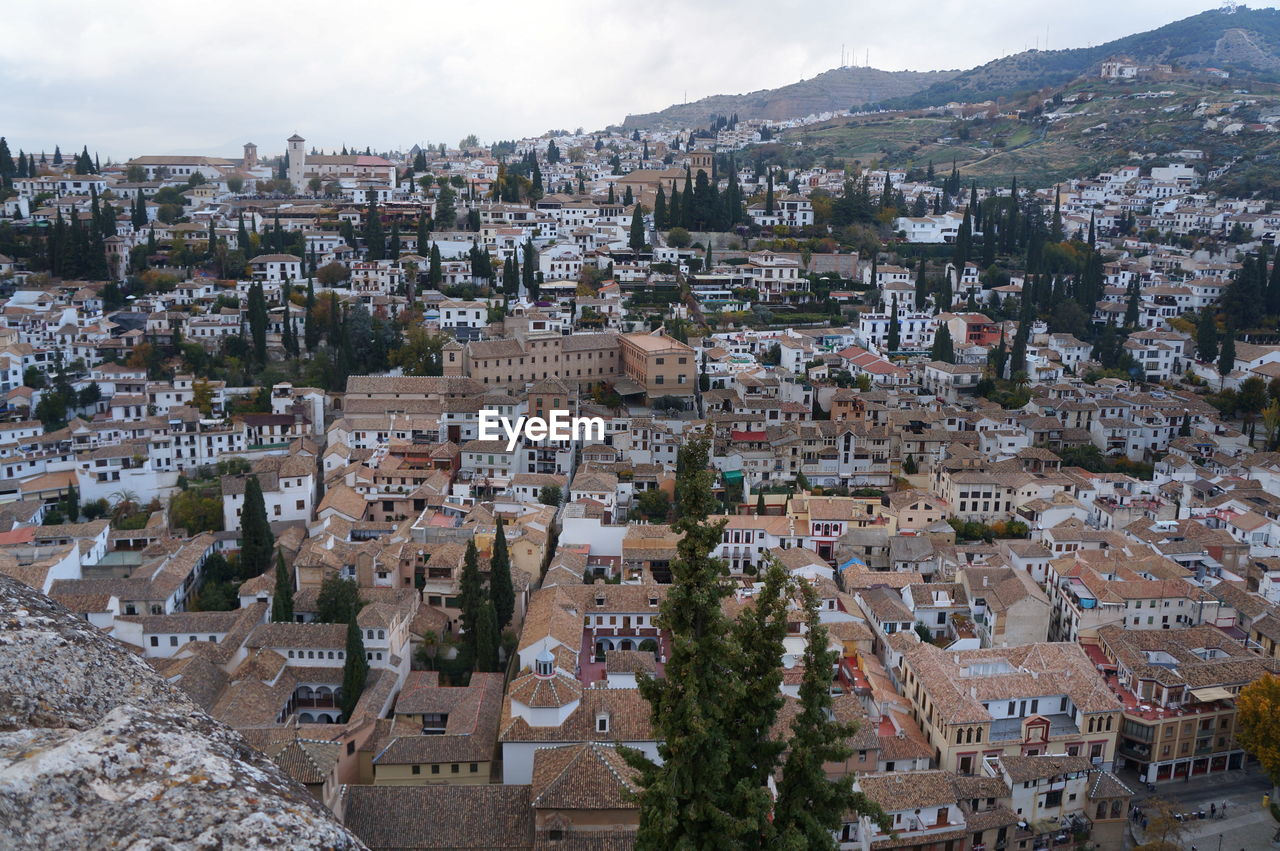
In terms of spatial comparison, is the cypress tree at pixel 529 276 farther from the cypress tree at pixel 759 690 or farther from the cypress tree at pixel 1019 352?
the cypress tree at pixel 759 690

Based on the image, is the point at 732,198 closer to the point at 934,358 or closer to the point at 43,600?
the point at 934,358

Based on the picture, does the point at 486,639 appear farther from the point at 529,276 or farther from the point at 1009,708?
the point at 529,276

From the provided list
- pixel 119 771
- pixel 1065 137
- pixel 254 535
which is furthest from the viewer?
pixel 1065 137

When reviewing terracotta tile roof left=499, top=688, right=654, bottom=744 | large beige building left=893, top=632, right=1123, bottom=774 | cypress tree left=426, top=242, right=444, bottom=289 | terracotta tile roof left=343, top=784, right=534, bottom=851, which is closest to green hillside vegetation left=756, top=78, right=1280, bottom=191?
cypress tree left=426, top=242, right=444, bottom=289

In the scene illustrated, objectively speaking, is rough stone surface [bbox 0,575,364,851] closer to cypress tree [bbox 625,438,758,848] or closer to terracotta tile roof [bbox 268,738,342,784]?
cypress tree [bbox 625,438,758,848]

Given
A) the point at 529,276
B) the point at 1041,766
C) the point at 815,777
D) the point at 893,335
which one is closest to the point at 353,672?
the point at 815,777

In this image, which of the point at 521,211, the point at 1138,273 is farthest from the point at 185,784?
the point at 1138,273

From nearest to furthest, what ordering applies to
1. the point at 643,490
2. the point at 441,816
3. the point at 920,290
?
the point at 441,816
the point at 643,490
the point at 920,290
